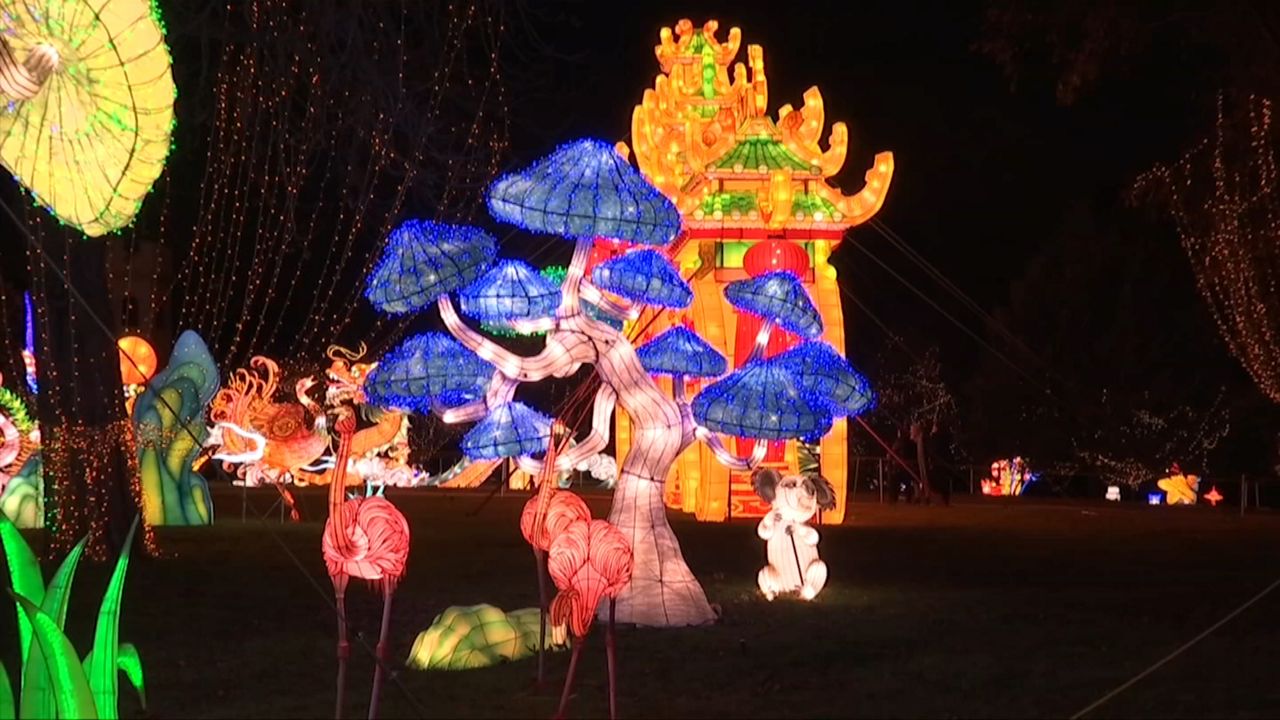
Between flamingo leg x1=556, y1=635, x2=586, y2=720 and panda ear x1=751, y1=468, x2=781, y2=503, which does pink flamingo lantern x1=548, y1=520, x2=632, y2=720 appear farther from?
panda ear x1=751, y1=468, x2=781, y2=503

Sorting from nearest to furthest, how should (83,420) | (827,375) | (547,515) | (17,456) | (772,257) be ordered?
(547,515)
(827,375)
(83,420)
(772,257)
(17,456)

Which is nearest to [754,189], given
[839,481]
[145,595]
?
[839,481]

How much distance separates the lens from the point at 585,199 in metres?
12.1

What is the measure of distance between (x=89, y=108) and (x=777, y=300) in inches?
260

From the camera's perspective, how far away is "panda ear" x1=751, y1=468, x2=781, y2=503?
14.9 m

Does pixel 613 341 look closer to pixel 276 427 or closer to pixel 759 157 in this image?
pixel 759 157

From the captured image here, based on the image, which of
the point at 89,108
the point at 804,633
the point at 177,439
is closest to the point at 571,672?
the point at 89,108

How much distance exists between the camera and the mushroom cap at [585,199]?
12.1 m

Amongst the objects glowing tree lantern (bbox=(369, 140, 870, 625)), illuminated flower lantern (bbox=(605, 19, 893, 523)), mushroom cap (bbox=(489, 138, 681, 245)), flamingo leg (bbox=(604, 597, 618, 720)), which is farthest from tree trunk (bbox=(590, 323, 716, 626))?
illuminated flower lantern (bbox=(605, 19, 893, 523))

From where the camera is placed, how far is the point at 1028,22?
14203 millimetres

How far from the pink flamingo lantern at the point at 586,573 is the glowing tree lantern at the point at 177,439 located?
626 inches

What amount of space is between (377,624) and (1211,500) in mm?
25057

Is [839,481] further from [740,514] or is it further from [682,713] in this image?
[682,713]

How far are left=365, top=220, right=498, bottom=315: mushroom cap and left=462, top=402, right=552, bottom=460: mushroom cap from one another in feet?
2.92
